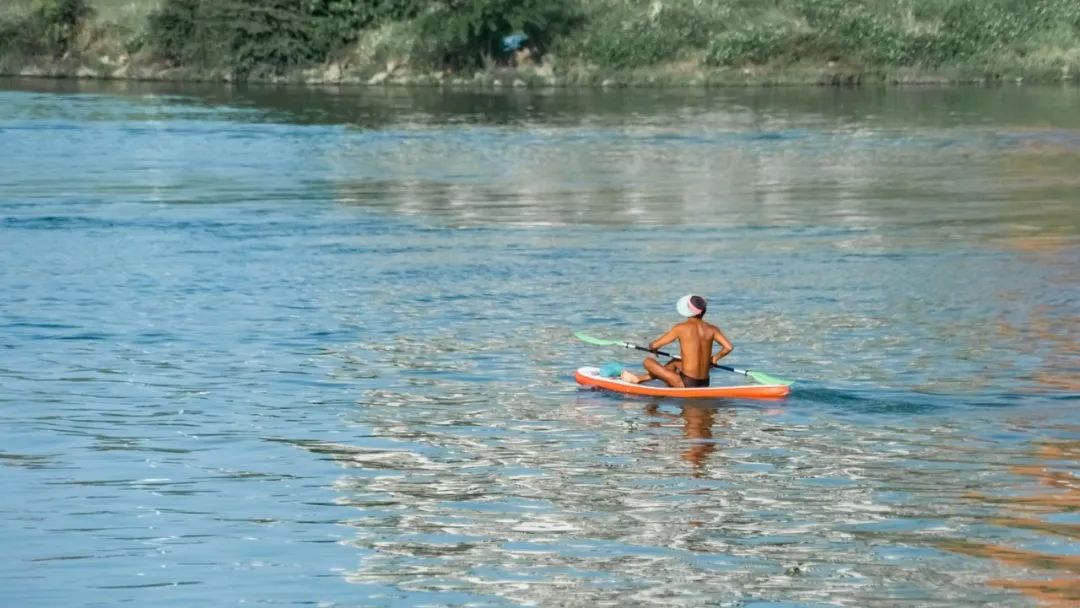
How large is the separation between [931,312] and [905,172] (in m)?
19.6

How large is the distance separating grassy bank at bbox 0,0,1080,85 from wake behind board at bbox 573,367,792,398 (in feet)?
188

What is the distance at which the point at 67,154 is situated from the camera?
5116cm

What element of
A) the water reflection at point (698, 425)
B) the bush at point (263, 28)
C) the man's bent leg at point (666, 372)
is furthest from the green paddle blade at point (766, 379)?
the bush at point (263, 28)

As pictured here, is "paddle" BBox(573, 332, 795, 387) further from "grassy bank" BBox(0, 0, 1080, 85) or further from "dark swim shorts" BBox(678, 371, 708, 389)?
"grassy bank" BBox(0, 0, 1080, 85)

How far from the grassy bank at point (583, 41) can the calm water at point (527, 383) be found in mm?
28887

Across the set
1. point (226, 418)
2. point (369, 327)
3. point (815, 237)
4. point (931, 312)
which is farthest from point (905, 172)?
point (226, 418)

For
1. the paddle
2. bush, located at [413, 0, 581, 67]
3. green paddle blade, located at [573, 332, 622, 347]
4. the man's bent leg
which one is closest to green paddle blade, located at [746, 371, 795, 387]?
the paddle

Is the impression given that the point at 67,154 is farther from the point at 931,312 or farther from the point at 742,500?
the point at 742,500

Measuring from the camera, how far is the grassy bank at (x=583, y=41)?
78.2 meters

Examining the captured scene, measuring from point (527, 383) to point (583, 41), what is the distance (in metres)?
58.3

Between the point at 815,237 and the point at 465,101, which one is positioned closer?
the point at 815,237

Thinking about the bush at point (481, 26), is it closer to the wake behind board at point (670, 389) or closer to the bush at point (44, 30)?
the bush at point (44, 30)

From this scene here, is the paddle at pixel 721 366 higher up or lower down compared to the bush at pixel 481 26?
lower down

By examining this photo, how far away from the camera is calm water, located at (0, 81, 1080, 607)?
1500 centimetres
